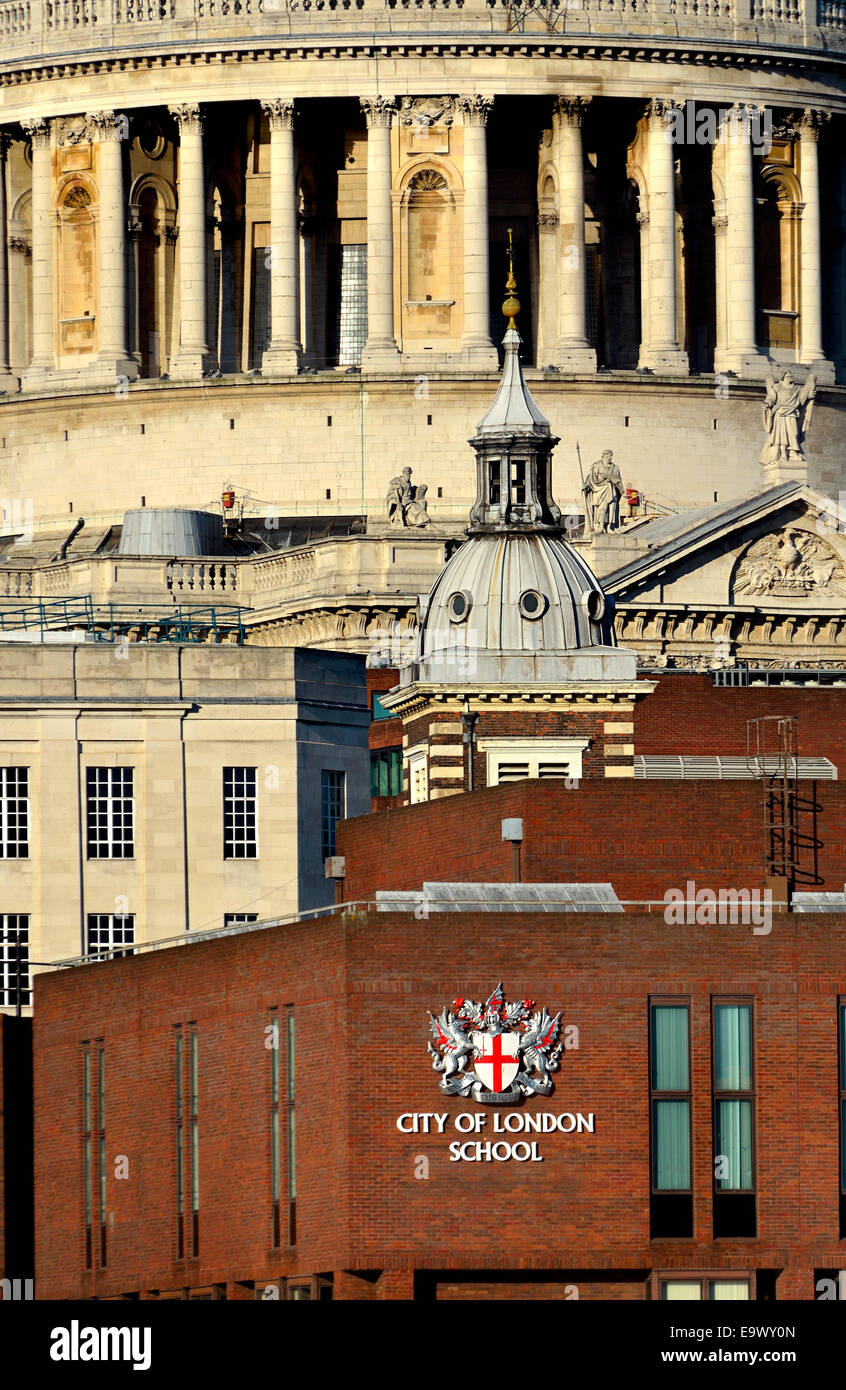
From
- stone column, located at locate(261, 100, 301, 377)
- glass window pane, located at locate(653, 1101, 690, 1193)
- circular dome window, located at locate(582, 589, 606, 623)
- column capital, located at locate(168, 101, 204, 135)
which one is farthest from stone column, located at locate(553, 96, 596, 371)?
glass window pane, located at locate(653, 1101, 690, 1193)

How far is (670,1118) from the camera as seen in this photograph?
88.7 meters

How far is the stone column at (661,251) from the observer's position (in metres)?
176

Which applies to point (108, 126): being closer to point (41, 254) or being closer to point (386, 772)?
point (41, 254)

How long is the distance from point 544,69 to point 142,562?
32387 millimetres

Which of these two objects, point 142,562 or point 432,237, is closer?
point 142,562

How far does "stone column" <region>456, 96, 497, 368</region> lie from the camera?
17562 centimetres

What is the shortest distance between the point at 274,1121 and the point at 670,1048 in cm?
741

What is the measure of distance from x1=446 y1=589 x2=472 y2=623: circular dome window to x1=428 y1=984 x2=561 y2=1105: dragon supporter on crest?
3152cm

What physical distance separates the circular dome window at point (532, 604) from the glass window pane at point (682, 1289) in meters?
32.7

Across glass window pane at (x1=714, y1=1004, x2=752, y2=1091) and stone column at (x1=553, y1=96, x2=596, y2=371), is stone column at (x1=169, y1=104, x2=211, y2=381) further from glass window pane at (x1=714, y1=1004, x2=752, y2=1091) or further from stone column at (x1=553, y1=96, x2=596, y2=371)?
glass window pane at (x1=714, y1=1004, x2=752, y2=1091)

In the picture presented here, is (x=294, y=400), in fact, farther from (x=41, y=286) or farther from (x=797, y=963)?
(x=797, y=963)

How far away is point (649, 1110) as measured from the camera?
3484 inches
